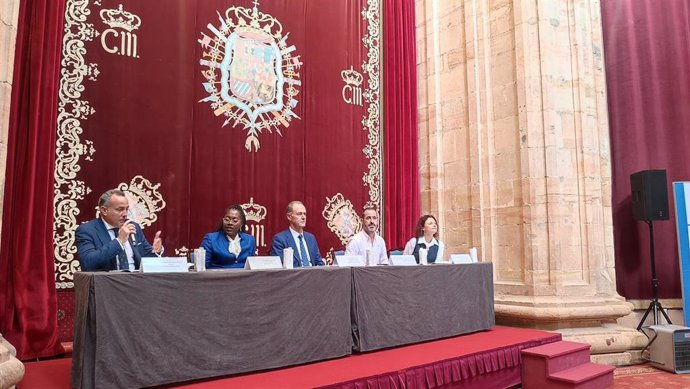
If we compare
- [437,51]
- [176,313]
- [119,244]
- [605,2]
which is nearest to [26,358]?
[119,244]

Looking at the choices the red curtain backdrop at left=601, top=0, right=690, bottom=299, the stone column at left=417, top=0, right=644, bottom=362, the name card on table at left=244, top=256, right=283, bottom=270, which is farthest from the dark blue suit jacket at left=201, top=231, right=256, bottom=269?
the red curtain backdrop at left=601, top=0, right=690, bottom=299

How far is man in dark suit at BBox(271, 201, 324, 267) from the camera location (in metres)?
3.84

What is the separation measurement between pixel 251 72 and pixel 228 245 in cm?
196

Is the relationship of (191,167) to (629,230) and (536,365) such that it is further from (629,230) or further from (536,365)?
(629,230)

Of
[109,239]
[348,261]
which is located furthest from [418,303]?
[109,239]

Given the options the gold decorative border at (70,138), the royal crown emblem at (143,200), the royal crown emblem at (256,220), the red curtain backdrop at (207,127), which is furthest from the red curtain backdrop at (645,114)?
the gold decorative border at (70,138)

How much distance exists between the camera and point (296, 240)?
154 inches

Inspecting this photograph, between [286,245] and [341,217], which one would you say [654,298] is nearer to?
[341,217]

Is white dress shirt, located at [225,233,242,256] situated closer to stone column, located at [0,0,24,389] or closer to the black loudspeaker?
stone column, located at [0,0,24,389]

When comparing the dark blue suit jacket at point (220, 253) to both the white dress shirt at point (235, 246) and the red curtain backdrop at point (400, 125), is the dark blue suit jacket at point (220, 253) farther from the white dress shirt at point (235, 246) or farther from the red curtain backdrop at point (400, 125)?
the red curtain backdrop at point (400, 125)

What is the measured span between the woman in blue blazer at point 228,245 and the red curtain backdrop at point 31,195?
1.10 m

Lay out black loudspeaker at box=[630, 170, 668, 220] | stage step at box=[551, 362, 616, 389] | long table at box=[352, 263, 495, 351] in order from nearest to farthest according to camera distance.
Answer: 1. long table at box=[352, 263, 495, 351]
2. stage step at box=[551, 362, 616, 389]
3. black loudspeaker at box=[630, 170, 668, 220]

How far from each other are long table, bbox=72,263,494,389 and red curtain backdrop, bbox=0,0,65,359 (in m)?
1.15

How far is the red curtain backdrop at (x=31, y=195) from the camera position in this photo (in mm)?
3359
